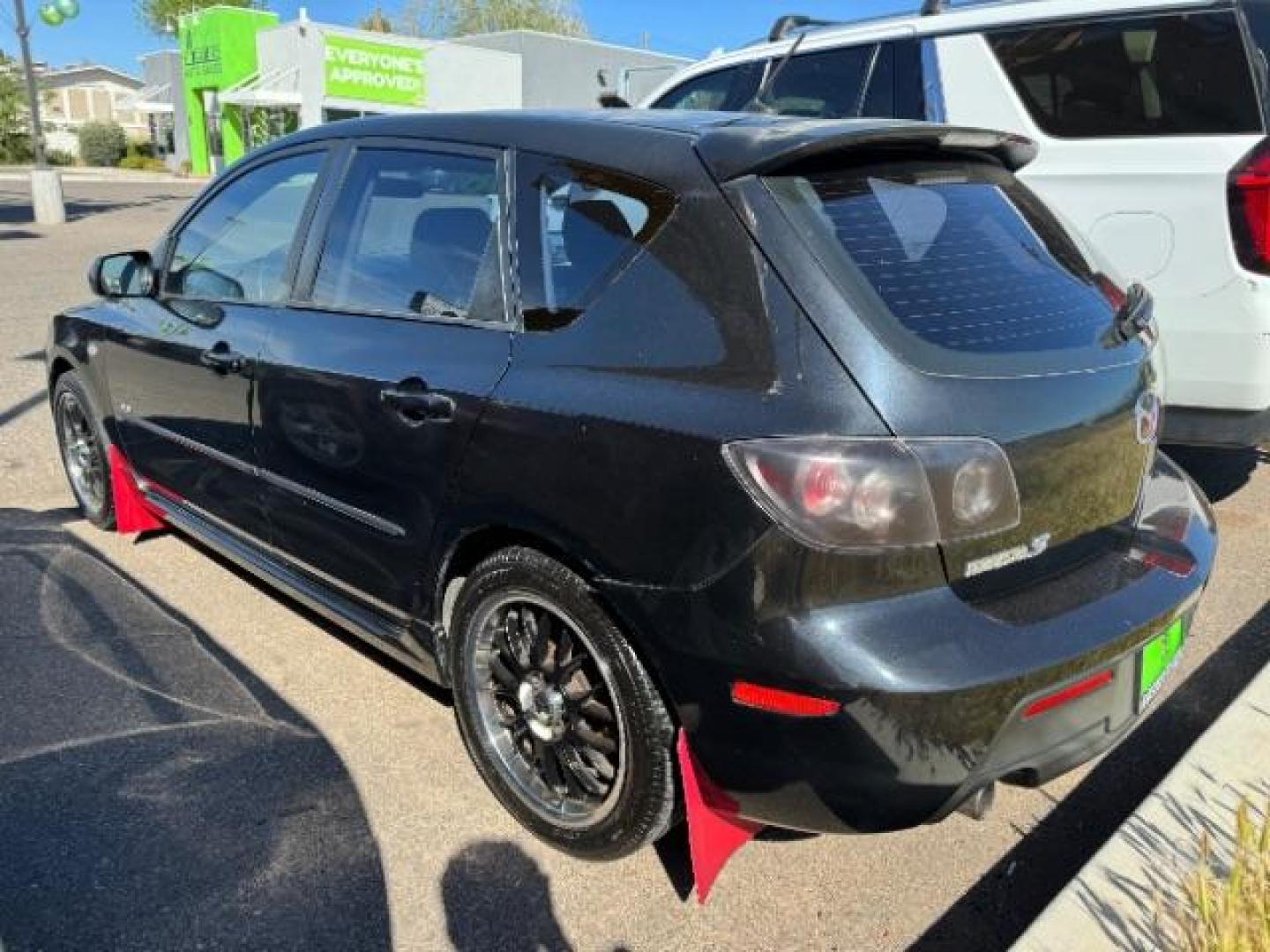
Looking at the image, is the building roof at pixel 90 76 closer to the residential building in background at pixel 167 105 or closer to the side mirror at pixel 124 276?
the residential building in background at pixel 167 105

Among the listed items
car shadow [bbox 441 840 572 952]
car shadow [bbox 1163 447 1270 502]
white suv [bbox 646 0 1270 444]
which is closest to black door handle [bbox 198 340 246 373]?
car shadow [bbox 441 840 572 952]

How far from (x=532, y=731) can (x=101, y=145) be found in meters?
54.8

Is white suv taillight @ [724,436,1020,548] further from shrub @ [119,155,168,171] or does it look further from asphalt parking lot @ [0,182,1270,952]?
shrub @ [119,155,168,171]

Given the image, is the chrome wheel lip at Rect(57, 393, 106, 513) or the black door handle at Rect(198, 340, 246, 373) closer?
the black door handle at Rect(198, 340, 246, 373)

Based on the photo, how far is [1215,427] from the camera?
4.05m

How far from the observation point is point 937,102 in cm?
514

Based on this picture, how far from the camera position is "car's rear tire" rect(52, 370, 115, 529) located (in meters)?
4.60

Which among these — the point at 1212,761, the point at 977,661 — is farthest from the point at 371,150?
the point at 1212,761

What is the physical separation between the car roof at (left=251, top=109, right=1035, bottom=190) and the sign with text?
30.7 metres

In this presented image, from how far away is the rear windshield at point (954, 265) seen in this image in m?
2.17

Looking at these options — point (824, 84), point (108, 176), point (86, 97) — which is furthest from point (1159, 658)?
point (86, 97)

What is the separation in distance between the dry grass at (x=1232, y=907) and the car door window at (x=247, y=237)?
2.86m

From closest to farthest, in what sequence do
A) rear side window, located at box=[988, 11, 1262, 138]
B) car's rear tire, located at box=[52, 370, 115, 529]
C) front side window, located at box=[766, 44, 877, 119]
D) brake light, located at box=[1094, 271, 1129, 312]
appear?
brake light, located at box=[1094, 271, 1129, 312]
rear side window, located at box=[988, 11, 1262, 138]
car's rear tire, located at box=[52, 370, 115, 529]
front side window, located at box=[766, 44, 877, 119]

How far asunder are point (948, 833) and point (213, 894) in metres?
1.81
